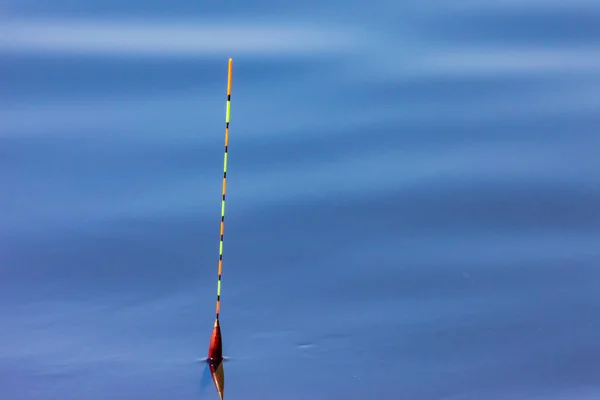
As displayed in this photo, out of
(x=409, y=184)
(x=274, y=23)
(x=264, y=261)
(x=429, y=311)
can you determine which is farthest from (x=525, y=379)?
(x=274, y=23)

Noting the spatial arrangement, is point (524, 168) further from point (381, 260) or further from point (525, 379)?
point (525, 379)

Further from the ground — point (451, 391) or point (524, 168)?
point (524, 168)

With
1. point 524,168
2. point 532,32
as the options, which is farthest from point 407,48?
point 524,168

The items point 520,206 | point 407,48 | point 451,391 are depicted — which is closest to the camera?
point 451,391

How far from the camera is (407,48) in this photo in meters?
4.09

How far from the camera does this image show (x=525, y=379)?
2.20 m

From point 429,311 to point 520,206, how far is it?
68 centimetres

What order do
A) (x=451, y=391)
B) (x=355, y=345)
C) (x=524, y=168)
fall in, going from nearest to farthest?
1. (x=451, y=391)
2. (x=355, y=345)
3. (x=524, y=168)

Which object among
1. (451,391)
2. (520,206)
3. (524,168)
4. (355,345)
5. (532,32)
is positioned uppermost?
(532,32)

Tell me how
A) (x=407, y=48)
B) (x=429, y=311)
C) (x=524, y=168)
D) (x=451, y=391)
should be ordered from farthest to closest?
1. (x=407, y=48)
2. (x=524, y=168)
3. (x=429, y=311)
4. (x=451, y=391)

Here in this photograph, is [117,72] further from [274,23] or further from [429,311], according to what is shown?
[429,311]

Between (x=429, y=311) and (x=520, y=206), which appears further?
(x=520, y=206)

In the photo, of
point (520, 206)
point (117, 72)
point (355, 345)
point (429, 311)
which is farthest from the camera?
point (117, 72)

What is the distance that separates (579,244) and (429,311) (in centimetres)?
58
